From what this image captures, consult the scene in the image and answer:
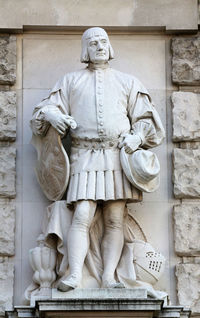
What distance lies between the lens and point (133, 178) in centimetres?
1143

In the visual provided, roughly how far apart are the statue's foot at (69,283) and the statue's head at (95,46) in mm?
1795

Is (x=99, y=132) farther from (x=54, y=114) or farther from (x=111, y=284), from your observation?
(x=111, y=284)

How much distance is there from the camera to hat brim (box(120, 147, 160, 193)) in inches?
450

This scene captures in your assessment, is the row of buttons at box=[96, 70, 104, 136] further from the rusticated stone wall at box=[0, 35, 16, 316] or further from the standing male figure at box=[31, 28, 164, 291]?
the rusticated stone wall at box=[0, 35, 16, 316]

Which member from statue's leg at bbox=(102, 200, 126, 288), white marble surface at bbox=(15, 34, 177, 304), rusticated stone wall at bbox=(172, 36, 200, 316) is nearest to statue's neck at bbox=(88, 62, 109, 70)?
white marble surface at bbox=(15, 34, 177, 304)

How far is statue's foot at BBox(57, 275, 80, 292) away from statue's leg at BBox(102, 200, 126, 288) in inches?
12.2

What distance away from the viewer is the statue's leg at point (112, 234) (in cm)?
1148

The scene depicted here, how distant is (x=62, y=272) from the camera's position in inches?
451

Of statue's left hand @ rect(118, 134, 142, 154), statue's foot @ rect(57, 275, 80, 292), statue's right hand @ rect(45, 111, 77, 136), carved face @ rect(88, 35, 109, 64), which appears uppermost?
A: carved face @ rect(88, 35, 109, 64)

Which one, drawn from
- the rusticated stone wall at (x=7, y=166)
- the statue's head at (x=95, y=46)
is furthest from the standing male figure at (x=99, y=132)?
the rusticated stone wall at (x=7, y=166)

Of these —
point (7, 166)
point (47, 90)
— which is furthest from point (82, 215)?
point (47, 90)

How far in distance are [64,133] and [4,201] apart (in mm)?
811

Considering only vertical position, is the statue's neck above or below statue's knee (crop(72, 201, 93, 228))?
above

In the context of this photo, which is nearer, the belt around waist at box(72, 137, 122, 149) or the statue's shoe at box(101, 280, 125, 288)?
the statue's shoe at box(101, 280, 125, 288)
